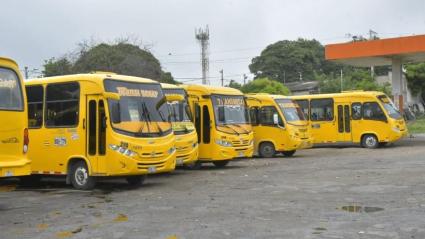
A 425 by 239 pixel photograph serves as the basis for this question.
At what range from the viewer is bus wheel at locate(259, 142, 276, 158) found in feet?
77.9

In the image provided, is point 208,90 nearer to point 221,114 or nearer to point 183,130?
point 221,114

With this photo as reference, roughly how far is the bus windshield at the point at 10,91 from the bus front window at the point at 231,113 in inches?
329

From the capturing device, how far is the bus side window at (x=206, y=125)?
1858 cm

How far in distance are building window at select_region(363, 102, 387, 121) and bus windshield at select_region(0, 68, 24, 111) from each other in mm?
19010

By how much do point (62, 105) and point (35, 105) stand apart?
1096mm

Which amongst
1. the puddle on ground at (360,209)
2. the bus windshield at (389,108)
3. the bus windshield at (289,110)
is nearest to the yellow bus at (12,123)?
the puddle on ground at (360,209)

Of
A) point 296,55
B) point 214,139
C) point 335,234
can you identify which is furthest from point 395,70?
point 296,55

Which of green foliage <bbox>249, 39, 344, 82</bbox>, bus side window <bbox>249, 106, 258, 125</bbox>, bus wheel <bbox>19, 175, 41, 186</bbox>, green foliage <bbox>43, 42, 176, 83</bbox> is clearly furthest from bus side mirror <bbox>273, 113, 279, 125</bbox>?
green foliage <bbox>249, 39, 344, 82</bbox>

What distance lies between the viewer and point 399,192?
1190cm

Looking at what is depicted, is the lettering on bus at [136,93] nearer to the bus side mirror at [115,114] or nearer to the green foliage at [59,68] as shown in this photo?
the bus side mirror at [115,114]

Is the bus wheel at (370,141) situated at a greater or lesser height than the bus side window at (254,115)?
lesser

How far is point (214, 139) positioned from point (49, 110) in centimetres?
550

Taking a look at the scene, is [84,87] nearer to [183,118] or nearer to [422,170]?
[183,118]

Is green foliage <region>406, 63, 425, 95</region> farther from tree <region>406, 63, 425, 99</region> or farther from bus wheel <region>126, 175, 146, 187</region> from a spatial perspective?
bus wheel <region>126, 175, 146, 187</region>
